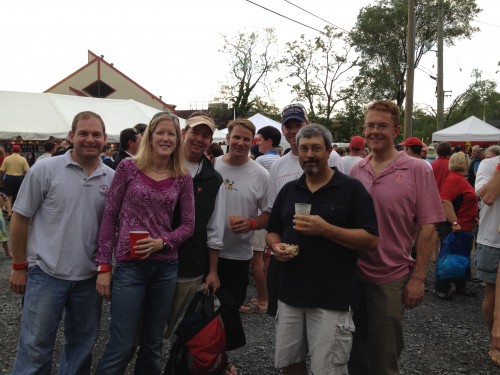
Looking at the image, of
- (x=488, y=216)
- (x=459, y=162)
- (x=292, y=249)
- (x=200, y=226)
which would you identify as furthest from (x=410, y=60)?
(x=292, y=249)

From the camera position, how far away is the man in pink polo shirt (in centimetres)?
256

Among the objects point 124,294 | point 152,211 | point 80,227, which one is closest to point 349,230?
point 152,211

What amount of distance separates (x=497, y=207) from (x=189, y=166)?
2.78 meters

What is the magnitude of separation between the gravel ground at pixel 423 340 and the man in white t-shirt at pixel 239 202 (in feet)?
2.52

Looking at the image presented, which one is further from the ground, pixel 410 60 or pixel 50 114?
pixel 410 60

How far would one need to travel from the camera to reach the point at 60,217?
8.18 feet

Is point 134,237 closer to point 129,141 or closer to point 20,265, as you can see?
point 20,265

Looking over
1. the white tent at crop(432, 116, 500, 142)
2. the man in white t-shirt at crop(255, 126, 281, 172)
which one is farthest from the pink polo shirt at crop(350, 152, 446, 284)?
the white tent at crop(432, 116, 500, 142)

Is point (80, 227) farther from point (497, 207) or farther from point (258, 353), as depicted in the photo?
point (497, 207)

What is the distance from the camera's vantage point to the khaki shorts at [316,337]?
232 cm

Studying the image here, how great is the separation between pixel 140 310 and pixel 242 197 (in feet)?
4.26

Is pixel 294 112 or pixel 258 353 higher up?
pixel 294 112

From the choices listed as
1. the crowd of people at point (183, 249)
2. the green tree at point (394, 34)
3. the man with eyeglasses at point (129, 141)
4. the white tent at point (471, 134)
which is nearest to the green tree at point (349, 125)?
the green tree at point (394, 34)

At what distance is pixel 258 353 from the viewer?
3865 millimetres
